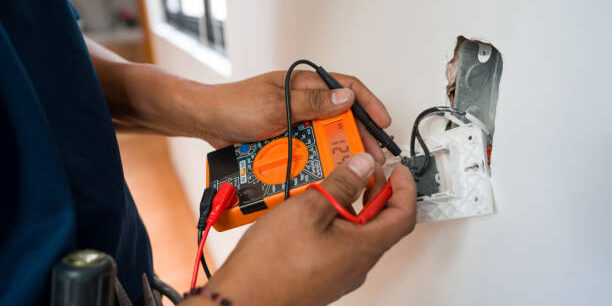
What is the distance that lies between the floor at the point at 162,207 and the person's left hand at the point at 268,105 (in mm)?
1421

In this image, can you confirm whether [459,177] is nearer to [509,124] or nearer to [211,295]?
[509,124]

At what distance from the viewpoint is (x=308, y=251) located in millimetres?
404

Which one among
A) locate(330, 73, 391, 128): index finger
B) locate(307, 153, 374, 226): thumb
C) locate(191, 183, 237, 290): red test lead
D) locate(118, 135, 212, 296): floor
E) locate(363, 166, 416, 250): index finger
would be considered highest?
locate(330, 73, 391, 128): index finger

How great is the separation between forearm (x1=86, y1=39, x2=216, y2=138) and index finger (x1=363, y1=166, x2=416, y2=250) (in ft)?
1.18

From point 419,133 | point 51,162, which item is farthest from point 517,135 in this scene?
point 51,162

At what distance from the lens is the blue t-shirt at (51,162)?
42 centimetres

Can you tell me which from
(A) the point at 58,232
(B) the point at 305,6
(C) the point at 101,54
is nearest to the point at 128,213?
(A) the point at 58,232

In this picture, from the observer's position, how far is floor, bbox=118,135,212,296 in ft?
6.61

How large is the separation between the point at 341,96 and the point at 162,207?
217 centimetres

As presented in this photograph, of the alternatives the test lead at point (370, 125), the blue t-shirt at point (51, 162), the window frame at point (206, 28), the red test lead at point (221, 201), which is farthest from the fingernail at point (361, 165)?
the window frame at point (206, 28)

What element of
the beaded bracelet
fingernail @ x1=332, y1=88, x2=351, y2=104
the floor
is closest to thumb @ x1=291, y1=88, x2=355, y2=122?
fingernail @ x1=332, y1=88, x2=351, y2=104

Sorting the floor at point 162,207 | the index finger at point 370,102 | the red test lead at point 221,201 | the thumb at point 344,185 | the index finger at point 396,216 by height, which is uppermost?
the index finger at point 370,102

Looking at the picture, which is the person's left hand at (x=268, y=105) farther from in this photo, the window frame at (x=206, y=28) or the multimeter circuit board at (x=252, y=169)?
the window frame at (x=206, y=28)

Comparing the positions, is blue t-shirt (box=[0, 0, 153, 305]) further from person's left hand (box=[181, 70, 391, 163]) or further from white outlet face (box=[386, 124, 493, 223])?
white outlet face (box=[386, 124, 493, 223])
